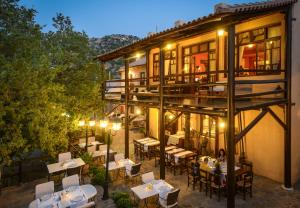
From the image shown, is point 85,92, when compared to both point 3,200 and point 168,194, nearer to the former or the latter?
point 3,200

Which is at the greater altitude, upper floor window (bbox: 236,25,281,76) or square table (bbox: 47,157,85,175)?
upper floor window (bbox: 236,25,281,76)

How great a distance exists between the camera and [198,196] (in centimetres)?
1048

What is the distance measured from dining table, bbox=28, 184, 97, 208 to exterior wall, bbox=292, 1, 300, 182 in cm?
978

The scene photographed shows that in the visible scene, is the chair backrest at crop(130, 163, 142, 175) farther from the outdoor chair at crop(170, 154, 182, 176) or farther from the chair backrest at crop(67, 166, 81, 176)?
the chair backrest at crop(67, 166, 81, 176)

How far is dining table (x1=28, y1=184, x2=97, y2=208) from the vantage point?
27.4ft

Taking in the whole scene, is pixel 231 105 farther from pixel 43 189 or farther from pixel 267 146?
pixel 43 189

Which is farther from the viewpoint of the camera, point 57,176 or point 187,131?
point 187,131

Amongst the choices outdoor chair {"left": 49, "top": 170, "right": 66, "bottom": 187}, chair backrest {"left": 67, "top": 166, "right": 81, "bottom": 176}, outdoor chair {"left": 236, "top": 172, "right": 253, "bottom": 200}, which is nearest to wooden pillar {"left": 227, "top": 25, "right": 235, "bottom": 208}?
outdoor chair {"left": 236, "top": 172, "right": 253, "bottom": 200}

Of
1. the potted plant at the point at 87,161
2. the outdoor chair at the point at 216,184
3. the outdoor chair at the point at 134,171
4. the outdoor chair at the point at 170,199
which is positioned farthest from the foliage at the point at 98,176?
the outdoor chair at the point at 216,184

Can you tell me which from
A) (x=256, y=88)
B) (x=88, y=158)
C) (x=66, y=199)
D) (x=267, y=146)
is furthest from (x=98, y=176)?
(x=256, y=88)

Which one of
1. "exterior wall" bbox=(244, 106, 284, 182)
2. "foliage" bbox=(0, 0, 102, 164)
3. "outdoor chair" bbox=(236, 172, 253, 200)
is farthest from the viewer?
"exterior wall" bbox=(244, 106, 284, 182)

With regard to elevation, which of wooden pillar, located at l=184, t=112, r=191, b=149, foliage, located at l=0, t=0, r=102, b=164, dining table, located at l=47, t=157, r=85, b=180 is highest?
foliage, located at l=0, t=0, r=102, b=164

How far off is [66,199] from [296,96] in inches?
446

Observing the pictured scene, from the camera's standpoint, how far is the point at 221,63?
573 inches
